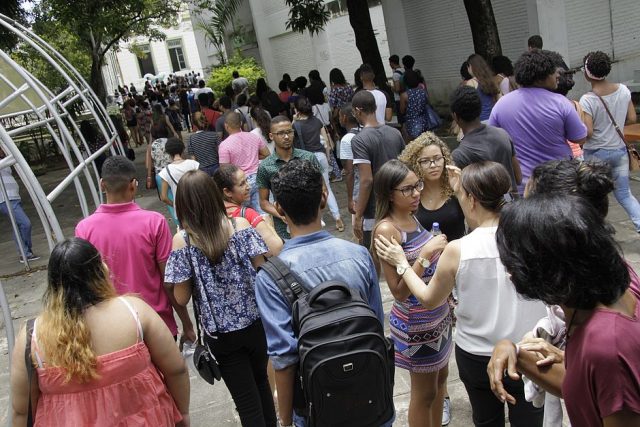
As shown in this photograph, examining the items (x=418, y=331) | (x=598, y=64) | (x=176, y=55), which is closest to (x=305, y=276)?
(x=418, y=331)

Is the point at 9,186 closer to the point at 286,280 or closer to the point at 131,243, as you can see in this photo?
the point at 131,243

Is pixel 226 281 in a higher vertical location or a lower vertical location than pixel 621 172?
higher

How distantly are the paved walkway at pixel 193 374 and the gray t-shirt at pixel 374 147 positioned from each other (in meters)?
1.31

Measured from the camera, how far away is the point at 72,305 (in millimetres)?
2289

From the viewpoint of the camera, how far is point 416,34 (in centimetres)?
1498

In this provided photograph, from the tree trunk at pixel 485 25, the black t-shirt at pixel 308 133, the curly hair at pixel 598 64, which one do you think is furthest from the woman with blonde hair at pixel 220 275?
the tree trunk at pixel 485 25

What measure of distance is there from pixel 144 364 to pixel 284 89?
30.5 feet

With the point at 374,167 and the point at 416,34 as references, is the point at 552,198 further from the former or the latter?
the point at 416,34

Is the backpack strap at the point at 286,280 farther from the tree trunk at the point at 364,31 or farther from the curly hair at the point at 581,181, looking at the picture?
the tree trunk at the point at 364,31

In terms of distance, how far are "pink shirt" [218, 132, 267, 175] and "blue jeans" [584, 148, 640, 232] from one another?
3180 millimetres

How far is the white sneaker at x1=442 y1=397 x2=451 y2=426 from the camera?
11.5ft

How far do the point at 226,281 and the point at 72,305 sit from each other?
2.85 ft

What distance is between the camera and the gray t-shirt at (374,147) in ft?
15.4

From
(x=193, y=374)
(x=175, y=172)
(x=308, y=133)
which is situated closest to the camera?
(x=193, y=374)
